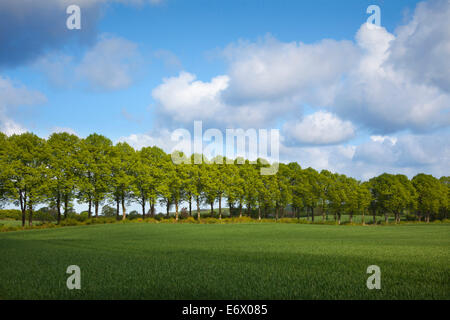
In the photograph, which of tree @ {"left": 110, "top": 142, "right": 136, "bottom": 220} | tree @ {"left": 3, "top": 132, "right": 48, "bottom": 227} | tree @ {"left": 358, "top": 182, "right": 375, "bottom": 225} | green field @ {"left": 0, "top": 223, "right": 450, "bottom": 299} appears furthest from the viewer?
tree @ {"left": 358, "top": 182, "right": 375, "bottom": 225}

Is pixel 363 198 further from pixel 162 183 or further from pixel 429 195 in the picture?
pixel 162 183

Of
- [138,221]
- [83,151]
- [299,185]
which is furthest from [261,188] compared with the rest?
[83,151]

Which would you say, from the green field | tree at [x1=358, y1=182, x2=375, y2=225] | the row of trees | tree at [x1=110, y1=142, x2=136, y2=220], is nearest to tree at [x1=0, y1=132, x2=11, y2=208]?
the row of trees

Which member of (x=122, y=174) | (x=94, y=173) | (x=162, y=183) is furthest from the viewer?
(x=162, y=183)

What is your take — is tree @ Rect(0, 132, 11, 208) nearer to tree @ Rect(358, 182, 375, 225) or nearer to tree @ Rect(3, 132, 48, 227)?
tree @ Rect(3, 132, 48, 227)

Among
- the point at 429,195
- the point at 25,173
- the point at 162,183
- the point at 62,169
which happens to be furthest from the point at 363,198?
the point at 25,173

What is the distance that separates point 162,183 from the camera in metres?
58.3

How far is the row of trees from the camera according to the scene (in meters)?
46.1

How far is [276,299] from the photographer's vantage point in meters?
6.67

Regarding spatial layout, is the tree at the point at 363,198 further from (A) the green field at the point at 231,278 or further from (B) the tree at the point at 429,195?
(A) the green field at the point at 231,278

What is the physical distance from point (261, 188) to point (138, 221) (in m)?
30.1

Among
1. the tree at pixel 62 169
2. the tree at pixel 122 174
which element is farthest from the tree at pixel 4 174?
the tree at pixel 122 174

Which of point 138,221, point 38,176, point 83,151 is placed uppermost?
point 83,151
